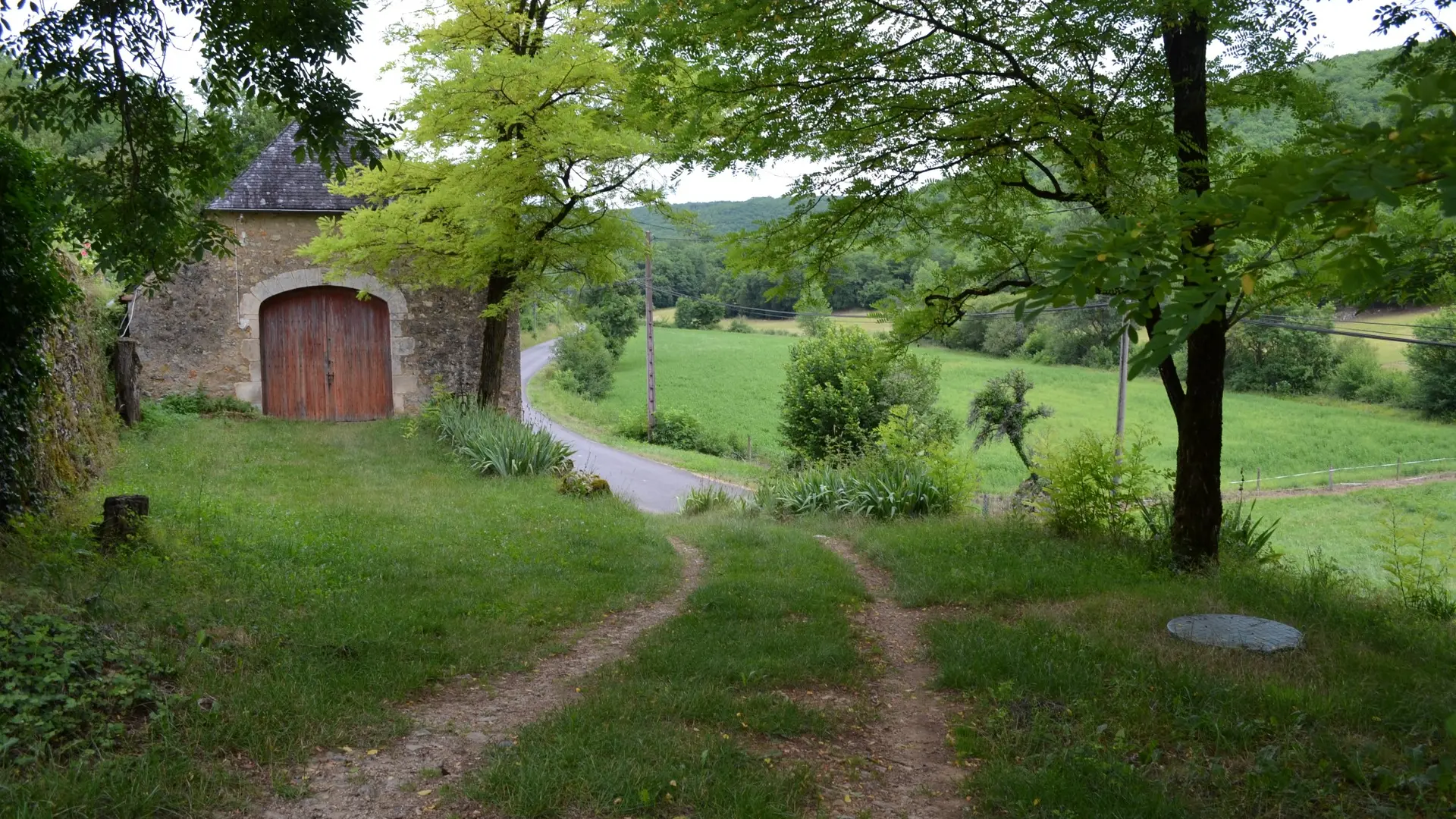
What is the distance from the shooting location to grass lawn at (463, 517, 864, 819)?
3.58 m

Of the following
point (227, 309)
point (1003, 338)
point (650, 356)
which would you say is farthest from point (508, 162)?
point (1003, 338)

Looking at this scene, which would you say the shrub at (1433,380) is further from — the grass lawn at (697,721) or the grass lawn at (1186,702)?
the grass lawn at (697,721)

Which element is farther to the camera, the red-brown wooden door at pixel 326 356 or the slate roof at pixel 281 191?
the red-brown wooden door at pixel 326 356

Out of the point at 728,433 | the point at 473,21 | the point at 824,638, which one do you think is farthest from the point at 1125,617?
the point at 728,433

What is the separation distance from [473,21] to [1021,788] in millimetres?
13202

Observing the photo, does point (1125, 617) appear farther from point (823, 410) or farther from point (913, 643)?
point (823, 410)

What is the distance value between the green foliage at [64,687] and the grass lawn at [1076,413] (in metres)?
21.2

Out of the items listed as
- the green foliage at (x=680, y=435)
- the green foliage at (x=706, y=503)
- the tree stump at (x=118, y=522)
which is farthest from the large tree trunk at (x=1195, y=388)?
the green foliage at (x=680, y=435)

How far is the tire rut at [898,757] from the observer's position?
12.5ft

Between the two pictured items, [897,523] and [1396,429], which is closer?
[897,523]

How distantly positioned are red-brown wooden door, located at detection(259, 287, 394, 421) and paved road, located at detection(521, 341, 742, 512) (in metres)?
3.22

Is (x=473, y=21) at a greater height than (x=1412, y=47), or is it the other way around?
(x=473, y=21)

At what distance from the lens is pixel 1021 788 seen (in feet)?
12.4

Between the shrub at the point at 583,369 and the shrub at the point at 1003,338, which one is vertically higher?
the shrub at the point at 1003,338
